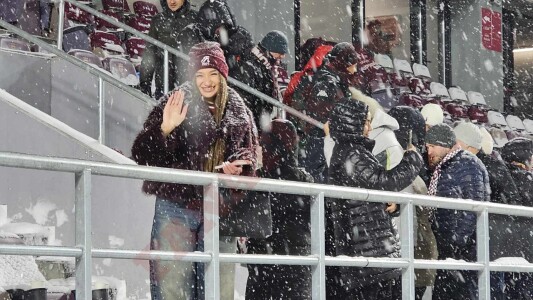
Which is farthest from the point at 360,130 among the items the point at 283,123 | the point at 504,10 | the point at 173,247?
the point at 504,10

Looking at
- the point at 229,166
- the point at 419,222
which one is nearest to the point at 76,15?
the point at 419,222

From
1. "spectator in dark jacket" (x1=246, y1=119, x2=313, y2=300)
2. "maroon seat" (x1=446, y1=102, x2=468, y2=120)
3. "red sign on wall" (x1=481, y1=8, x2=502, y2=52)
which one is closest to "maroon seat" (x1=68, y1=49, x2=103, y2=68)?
"spectator in dark jacket" (x1=246, y1=119, x2=313, y2=300)

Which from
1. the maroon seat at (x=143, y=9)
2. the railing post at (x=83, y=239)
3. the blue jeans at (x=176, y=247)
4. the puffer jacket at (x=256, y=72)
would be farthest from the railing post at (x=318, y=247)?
the maroon seat at (x=143, y=9)

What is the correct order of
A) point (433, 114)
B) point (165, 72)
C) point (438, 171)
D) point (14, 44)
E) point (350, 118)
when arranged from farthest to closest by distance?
point (14, 44)
point (165, 72)
point (433, 114)
point (438, 171)
point (350, 118)

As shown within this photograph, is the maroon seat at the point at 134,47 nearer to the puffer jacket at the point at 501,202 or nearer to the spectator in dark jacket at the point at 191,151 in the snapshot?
the puffer jacket at the point at 501,202

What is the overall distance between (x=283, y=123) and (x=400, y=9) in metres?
15.8

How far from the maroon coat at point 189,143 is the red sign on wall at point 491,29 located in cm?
1739

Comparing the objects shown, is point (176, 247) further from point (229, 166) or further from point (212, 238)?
point (229, 166)

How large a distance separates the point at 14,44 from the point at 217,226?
5196 mm

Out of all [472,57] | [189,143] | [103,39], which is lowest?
[189,143]

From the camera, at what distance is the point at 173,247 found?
570cm

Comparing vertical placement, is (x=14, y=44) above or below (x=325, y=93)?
above

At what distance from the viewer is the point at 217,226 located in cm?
551

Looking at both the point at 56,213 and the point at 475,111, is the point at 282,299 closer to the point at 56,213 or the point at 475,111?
the point at 56,213
